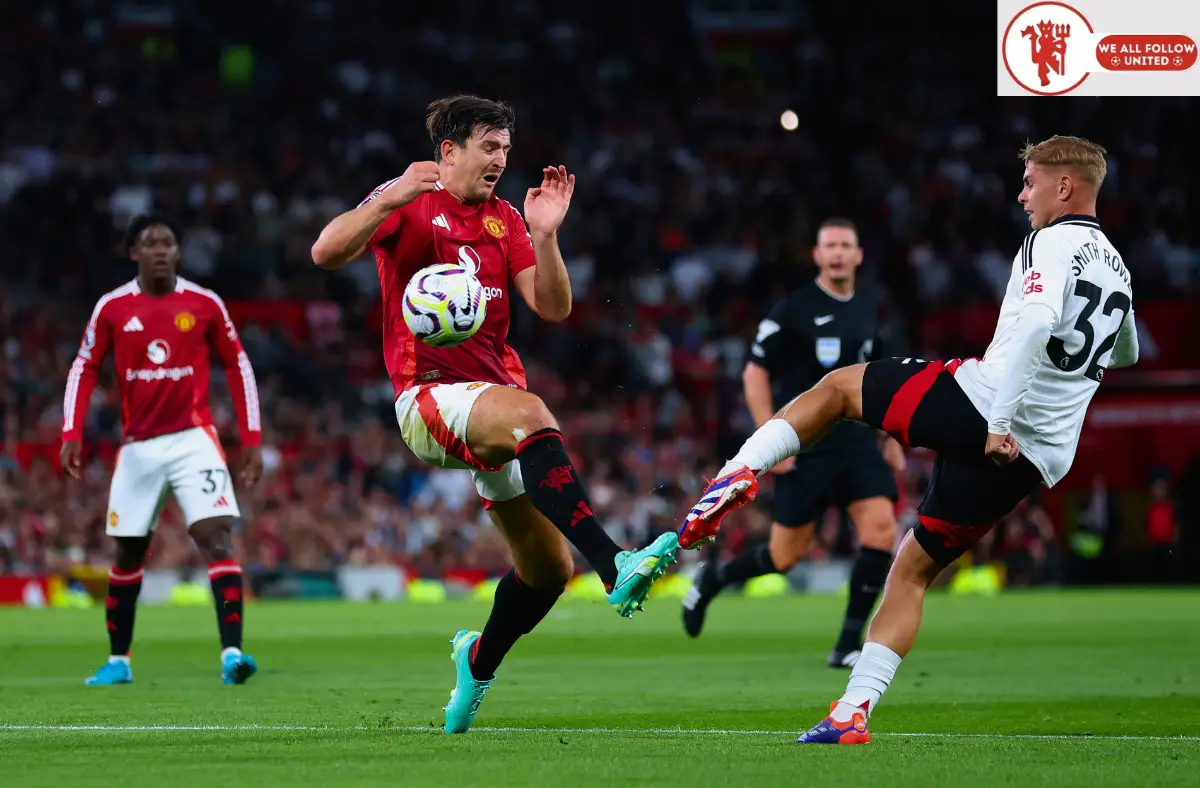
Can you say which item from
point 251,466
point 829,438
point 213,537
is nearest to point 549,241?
point 251,466

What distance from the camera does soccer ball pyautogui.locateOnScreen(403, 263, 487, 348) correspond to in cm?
636

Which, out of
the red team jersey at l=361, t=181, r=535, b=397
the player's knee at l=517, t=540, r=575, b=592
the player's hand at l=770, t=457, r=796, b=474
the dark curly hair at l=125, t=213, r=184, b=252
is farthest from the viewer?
the player's hand at l=770, t=457, r=796, b=474

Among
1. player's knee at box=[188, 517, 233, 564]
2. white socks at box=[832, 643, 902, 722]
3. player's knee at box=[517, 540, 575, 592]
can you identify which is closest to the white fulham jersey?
white socks at box=[832, 643, 902, 722]

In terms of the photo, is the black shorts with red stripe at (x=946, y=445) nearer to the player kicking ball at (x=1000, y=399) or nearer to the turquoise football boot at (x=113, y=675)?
the player kicking ball at (x=1000, y=399)

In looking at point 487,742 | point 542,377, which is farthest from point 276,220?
point 487,742

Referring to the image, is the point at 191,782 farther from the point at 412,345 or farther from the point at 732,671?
the point at 732,671

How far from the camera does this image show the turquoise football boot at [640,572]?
5426mm

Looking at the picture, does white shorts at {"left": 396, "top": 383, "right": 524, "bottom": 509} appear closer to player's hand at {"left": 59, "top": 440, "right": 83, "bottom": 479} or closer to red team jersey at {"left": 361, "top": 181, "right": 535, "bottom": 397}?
red team jersey at {"left": 361, "top": 181, "right": 535, "bottom": 397}

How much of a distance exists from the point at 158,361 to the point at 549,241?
4.16 metres

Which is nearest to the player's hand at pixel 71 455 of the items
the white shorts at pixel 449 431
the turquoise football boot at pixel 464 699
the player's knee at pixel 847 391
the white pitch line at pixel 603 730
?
the white pitch line at pixel 603 730

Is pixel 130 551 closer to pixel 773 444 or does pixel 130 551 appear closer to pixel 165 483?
pixel 165 483

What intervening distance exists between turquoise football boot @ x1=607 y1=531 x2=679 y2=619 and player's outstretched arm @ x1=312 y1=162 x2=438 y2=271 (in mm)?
1522

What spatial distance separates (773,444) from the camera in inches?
240

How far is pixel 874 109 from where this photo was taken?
94.9 feet
